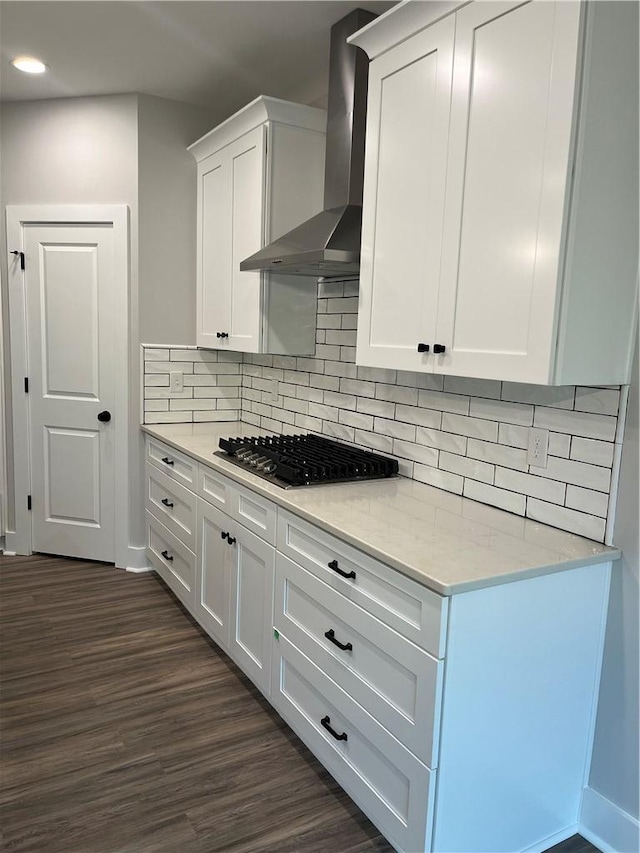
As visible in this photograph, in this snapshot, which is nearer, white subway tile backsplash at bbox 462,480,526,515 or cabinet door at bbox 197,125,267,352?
white subway tile backsplash at bbox 462,480,526,515

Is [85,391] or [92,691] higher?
[85,391]

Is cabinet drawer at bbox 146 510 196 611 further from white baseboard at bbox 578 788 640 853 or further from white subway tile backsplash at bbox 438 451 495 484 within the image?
white baseboard at bbox 578 788 640 853

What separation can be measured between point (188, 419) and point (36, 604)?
1.34 metres

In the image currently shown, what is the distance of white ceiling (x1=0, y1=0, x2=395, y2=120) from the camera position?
8.20 feet

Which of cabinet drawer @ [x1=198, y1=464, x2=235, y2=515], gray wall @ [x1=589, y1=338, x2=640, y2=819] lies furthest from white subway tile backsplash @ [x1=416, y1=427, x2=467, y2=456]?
cabinet drawer @ [x1=198, y1=464, x2=235, y2=515]

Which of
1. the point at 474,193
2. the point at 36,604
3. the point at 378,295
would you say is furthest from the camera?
the point at 36,604

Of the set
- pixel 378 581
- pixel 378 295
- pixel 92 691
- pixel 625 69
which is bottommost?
pixel 92 691

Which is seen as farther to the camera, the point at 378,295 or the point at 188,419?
the point at 188,419

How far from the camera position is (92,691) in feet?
8.62

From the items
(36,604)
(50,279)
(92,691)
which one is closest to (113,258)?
(50,279)

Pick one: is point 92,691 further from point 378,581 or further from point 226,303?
point 226,303

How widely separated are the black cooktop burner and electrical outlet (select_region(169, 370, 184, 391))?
0.99 metres

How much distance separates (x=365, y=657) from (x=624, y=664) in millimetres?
739

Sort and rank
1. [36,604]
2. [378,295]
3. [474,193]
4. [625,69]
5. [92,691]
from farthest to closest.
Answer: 1. [36,604]
2. [92,691]
3. [378,295]
4. [474,193]
5. [625,69]
